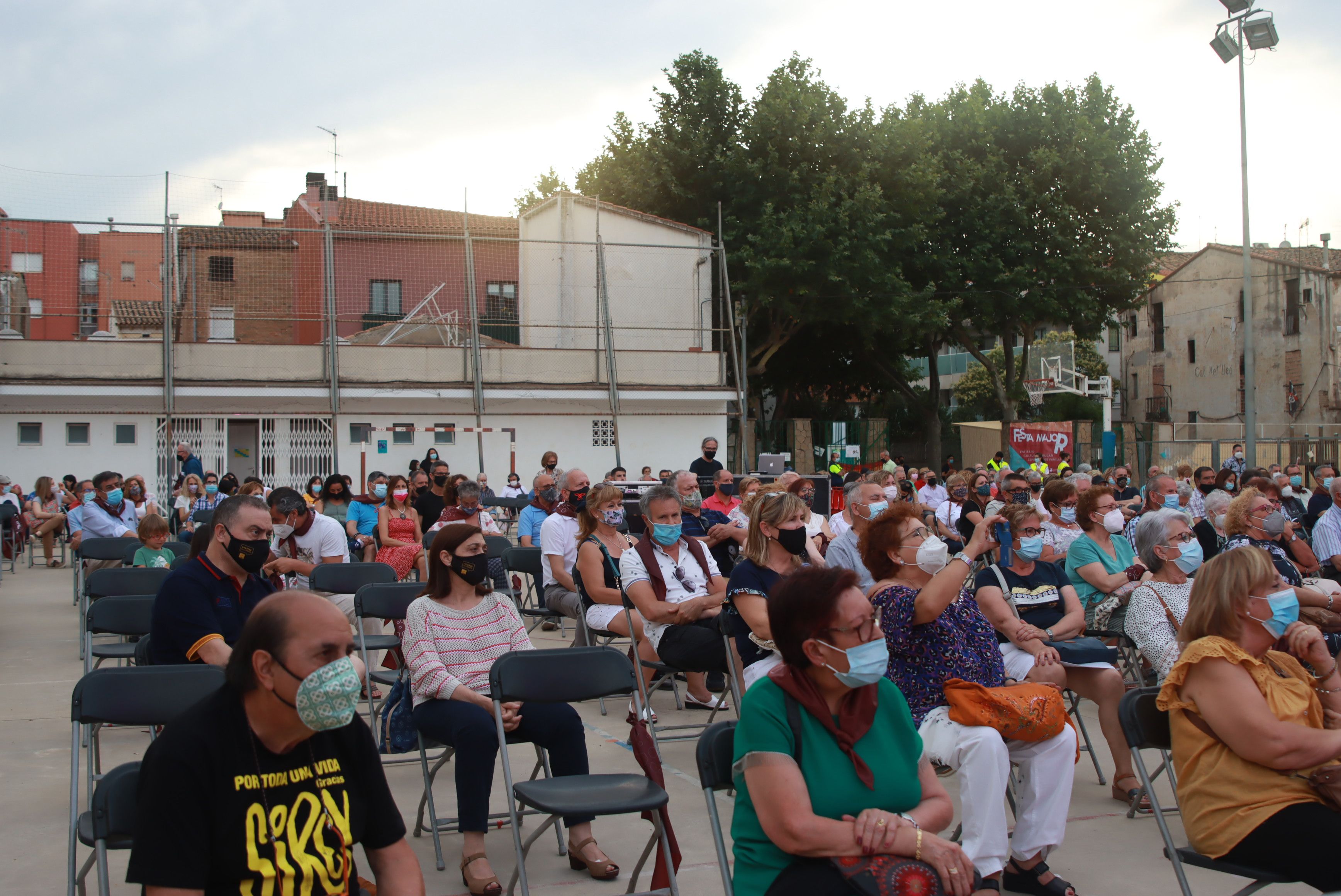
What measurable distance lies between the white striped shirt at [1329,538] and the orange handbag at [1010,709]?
574cm

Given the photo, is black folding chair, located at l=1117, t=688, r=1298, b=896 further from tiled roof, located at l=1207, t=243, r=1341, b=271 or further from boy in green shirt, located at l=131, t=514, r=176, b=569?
tiled roof, located at l=1207, t=243, r=1341, b=271

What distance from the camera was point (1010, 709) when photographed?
13.1ft

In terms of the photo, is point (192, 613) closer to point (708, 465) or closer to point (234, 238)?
point (708, 465)

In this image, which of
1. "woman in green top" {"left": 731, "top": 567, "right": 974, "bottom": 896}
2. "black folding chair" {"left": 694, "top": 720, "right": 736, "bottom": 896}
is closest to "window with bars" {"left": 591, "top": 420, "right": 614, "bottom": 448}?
"black folding chair" {"left": 694, "top": 720, "right": 736, "bottom": 896}

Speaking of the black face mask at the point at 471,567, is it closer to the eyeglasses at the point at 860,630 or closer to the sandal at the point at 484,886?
the sandal at the point at 484,886

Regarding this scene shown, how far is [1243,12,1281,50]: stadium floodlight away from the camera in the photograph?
67.7 feet

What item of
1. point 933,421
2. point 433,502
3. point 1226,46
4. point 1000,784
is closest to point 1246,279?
point 1226,46

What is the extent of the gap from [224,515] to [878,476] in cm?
738

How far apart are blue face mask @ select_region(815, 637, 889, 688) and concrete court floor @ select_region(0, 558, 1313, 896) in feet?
5.85

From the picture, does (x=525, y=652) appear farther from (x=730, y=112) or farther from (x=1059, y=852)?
(x=730, y=112)

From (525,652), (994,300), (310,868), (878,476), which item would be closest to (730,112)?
(994,300)

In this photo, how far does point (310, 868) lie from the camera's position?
7.79 ft

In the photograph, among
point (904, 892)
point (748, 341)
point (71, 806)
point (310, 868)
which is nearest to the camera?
point (310, 868)

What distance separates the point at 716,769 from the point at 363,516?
7602 millimetres
